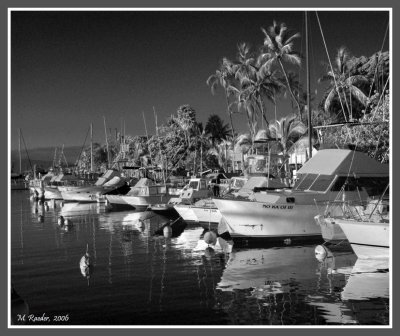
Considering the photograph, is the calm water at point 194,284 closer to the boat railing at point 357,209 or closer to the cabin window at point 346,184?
the boat railing at point 357,209

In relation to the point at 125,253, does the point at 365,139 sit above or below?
above

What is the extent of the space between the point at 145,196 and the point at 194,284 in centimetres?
3490

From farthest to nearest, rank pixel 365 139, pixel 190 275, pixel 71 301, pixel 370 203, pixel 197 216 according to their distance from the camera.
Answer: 1. pixel 365 139
2. pixel 197 216
3. pixel 370 203
4. pixel 190 275
5. pixel 71 301

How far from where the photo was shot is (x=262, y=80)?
6975 cm

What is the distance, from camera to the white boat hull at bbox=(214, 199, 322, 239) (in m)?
29.4

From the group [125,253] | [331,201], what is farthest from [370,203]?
[125,253]

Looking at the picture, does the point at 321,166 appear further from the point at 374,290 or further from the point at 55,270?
the point at 55,270

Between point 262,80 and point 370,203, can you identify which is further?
point 262,80

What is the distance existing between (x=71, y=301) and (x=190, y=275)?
18.9 ft

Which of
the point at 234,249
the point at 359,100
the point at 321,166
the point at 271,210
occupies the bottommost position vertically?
the point at 234,249

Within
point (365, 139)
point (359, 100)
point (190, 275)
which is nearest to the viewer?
point (190, 275)

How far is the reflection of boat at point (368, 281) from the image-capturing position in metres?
18.6

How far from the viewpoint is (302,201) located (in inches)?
1162

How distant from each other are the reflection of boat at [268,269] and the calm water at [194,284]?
1.6 inches
